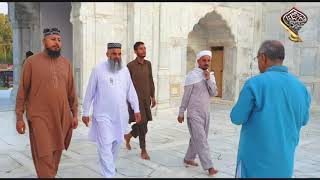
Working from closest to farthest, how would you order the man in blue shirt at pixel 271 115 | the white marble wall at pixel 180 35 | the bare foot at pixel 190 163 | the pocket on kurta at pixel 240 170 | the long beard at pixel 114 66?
the man in blue shirt at pixel 271 115, the pocket on kurta at pixel 240 170, the long beard at pixel 114 66, the bare foot at pixel 190 163, the white marble wall at pixel 180 35

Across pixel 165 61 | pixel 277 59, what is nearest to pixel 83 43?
pixel 165 61

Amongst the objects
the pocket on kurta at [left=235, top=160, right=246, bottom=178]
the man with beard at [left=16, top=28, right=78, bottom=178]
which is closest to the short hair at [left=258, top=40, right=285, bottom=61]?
the pocket on kurta at [left=235, top=160, right=246, bottom=178]

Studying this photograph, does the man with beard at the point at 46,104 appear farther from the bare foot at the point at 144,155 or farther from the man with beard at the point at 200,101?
the bare foot at the point at 144,155

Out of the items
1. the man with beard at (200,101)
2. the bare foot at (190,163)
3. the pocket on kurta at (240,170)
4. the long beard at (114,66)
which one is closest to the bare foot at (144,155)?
the bare foot at (190,163)

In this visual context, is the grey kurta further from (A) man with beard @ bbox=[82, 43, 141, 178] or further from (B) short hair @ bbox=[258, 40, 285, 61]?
(B) short hair @ bbox=[258, 40, 285, 61]

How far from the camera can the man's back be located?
8.30ft

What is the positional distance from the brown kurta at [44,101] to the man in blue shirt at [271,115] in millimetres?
1797

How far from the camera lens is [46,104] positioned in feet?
11.8

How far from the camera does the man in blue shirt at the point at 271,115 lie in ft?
8.30

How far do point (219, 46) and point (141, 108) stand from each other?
26.2 ft

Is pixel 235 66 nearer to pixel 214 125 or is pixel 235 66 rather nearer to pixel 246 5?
pixel 246 5

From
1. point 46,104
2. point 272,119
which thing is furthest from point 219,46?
point 272,119

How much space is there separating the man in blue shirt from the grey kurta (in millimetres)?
1900

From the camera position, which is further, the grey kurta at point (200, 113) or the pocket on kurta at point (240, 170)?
the grey kurta at point (200, 113)
